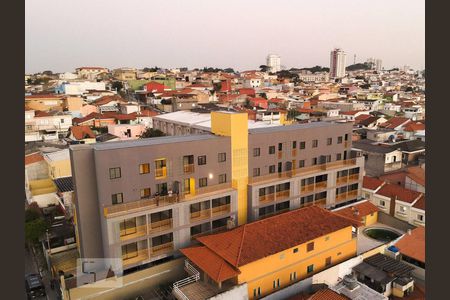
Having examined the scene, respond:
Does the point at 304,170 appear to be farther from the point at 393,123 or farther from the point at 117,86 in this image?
the point at 117,86

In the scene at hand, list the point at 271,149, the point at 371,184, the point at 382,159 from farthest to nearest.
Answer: the point at 382,159 → the point at 371,184 → the point at 271,149

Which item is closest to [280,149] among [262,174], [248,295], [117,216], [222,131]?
[262,174]

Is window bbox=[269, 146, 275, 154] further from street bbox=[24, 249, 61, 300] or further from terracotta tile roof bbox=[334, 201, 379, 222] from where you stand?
street bbox=[24, 249, 61, 300]

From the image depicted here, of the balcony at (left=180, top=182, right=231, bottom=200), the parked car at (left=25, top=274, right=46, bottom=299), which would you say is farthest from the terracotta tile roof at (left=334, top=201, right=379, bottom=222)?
the parked car at (left=25, top=274, right=46, bottom=299)

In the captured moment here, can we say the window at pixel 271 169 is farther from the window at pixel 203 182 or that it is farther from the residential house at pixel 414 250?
the residential house at pixel 414 250

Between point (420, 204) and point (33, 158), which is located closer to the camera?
point (420, 204)

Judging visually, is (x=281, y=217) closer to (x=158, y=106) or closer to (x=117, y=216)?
(x=117, y=216)

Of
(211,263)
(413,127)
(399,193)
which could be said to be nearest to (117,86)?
(413,127)

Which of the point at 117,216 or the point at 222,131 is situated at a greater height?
the point at 222,131
